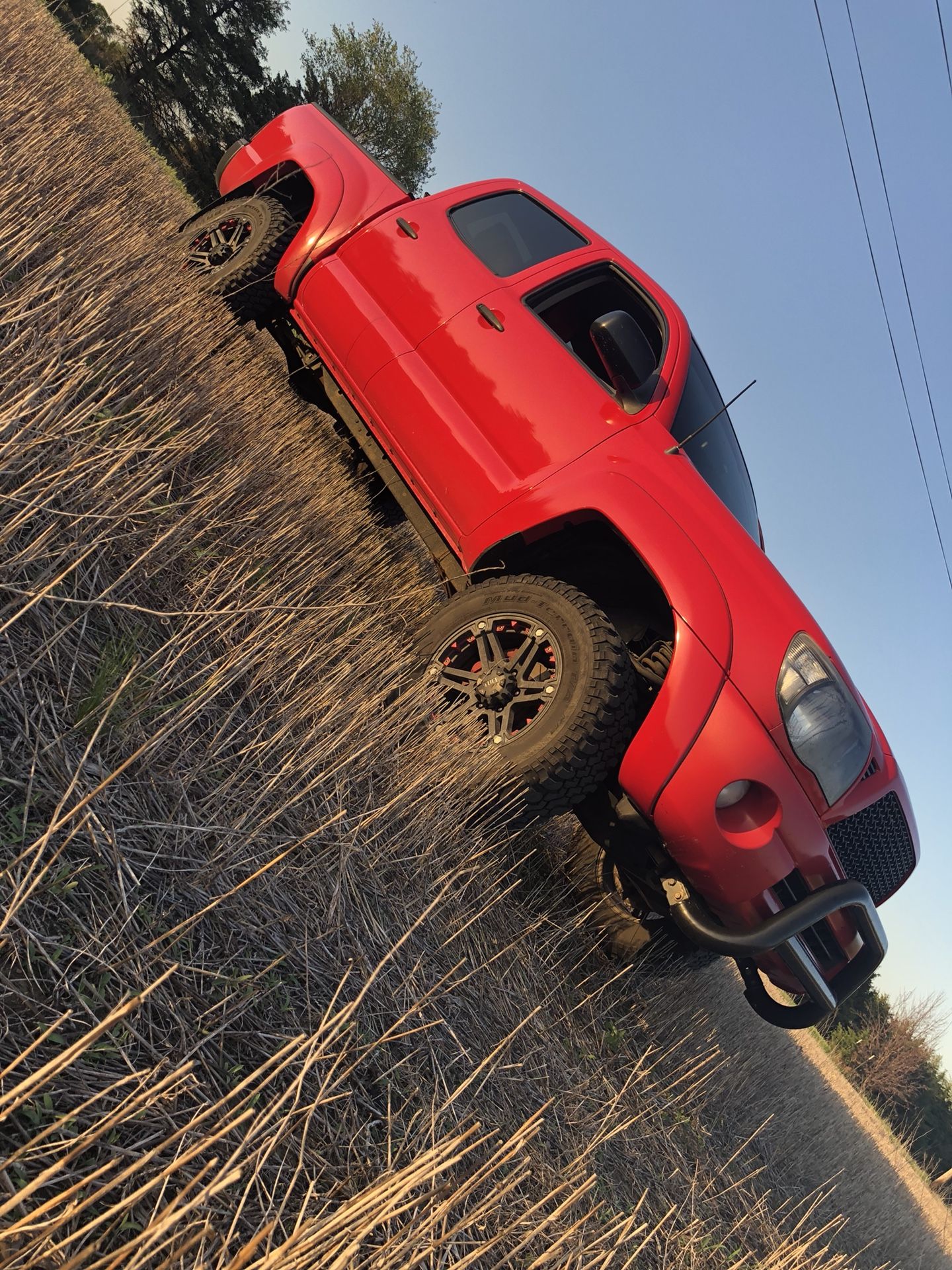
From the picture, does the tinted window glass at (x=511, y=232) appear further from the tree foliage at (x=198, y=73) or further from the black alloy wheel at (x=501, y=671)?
the tree foliage at (x=198, y=73)

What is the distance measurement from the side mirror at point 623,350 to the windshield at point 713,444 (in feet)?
1.25

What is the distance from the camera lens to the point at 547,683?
10.0ft

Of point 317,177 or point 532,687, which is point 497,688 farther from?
point 317,177

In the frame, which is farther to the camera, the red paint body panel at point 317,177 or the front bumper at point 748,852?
the red paint body panel at point 317,177

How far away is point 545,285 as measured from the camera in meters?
3.82

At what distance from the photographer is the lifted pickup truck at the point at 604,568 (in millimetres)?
2830

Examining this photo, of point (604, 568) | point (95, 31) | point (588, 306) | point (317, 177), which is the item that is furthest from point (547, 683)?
point (95, 31)

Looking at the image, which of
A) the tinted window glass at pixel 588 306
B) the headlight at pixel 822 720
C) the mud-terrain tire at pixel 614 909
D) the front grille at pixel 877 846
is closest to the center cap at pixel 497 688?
the mud-terrain tire at pixel 614 909

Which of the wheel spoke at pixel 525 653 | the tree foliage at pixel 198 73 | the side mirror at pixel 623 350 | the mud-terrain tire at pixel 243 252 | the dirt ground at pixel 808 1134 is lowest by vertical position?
the dirt ground at pixel 808 1134

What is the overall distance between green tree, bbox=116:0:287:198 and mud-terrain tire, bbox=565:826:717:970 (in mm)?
18711

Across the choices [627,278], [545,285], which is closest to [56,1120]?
[545,285]

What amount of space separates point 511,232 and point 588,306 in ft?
1.78

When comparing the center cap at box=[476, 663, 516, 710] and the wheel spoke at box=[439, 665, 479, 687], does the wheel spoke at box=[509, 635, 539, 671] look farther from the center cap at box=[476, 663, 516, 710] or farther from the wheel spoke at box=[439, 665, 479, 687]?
the wheel spoke at box=[439, 665, 479, 687]

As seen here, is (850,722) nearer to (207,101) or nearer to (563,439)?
(563,439)
